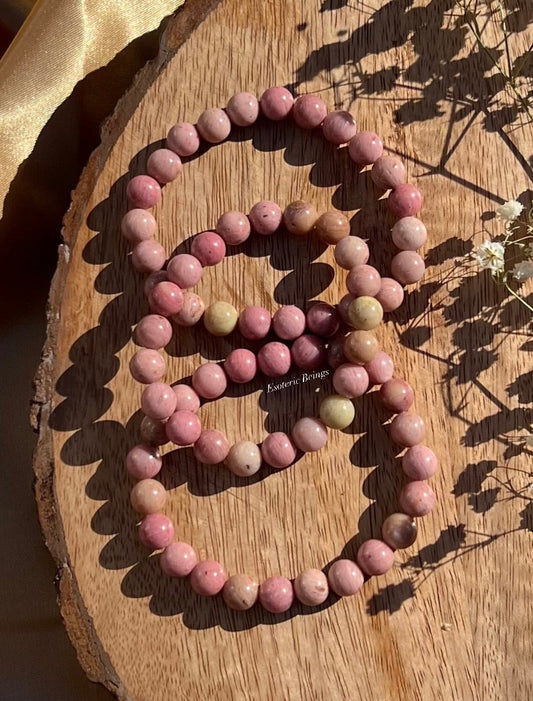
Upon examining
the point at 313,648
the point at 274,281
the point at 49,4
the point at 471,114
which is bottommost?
the point at 313,648

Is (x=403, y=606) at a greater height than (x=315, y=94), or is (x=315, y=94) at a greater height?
(x=315, y=94)

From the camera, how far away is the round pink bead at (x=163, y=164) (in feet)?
2.70

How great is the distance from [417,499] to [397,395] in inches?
4.4

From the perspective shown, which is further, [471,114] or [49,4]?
[49,4]

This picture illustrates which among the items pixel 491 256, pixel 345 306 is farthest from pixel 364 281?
pixel 491 256

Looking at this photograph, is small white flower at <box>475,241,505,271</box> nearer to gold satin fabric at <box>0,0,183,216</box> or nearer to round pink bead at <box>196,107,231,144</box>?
round pink bead at <box>196,107,231,144</box>

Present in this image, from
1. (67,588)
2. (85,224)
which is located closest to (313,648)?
(67,588)

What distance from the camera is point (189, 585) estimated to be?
30.7 inches

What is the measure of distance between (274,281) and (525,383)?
302mm

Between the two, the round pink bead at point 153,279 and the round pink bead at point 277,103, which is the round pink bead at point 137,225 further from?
the round pink bead at point 277,103

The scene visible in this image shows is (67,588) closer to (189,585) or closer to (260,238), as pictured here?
(189,585)

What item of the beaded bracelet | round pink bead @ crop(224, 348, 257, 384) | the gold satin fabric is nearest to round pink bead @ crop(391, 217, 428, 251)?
the beaded bracelet

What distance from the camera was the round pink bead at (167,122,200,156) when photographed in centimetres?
83

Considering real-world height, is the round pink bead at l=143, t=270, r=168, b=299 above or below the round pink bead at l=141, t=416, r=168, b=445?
above
